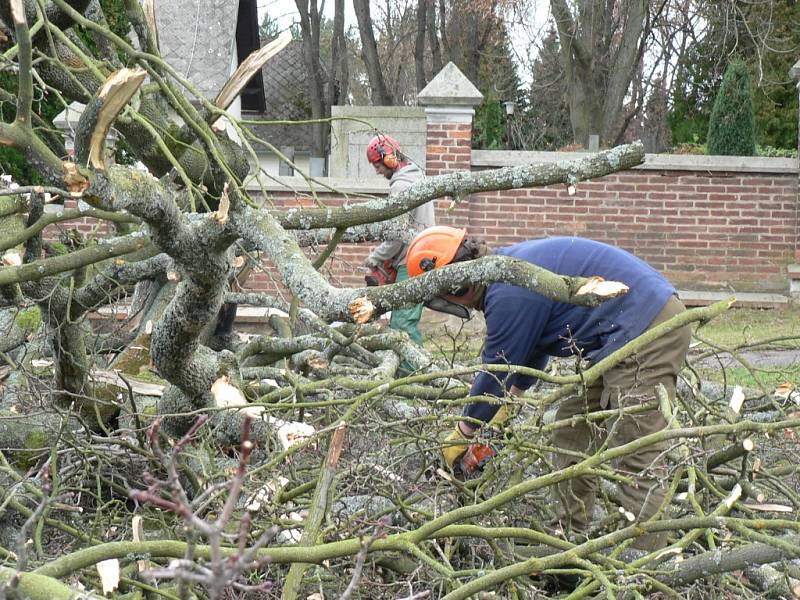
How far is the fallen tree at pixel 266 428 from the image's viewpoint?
2.99 m

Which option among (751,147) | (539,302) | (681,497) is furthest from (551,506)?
(751,147)

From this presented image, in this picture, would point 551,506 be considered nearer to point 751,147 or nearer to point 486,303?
point 486,303

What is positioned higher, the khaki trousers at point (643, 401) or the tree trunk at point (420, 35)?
the tree trunk at point (420, 35)

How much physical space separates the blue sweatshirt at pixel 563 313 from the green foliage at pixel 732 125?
1347 centimetres

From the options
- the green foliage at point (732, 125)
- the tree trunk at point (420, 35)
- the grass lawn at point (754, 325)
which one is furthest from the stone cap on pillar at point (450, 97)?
the tree trunk at point (420, 35)

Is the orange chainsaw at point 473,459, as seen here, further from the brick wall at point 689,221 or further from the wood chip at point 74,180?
the brick wall at point 689,221

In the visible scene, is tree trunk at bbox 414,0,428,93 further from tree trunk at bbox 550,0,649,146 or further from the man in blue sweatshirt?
the man in blue sweatshirt

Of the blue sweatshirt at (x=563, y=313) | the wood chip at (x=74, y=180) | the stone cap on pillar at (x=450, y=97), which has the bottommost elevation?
the blue sweatshirt at (x=563, y=313)

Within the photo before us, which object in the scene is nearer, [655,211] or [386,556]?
[386,556]

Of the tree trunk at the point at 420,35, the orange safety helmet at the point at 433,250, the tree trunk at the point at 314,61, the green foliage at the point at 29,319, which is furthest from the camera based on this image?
the tree trunk at the point at 314,61

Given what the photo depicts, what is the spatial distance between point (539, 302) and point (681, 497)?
36.4 inches

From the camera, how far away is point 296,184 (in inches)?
487

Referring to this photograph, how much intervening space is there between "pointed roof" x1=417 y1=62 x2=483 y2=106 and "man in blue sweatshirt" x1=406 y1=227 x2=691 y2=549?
7.91m

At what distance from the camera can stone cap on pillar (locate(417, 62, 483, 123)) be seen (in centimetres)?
1216
